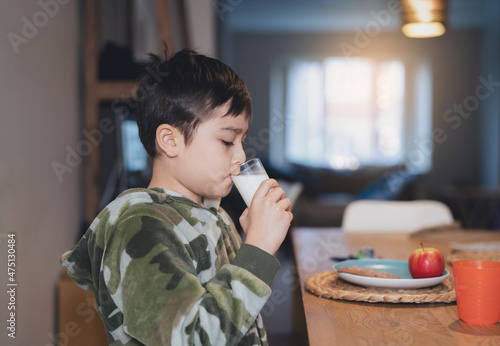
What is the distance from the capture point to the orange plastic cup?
92cm

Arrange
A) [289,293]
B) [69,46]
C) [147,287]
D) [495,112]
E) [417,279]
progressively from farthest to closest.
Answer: [495,112], [289,293], [69,46], [417,279], [147,287]

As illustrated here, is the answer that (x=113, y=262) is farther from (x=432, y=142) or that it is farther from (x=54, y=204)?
(x=432, y=142)

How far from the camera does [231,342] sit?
2.64 feet

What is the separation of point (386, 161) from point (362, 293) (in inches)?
301

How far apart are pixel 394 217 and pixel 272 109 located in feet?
20.4

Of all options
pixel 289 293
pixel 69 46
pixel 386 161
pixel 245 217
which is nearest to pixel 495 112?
pixel 386 161

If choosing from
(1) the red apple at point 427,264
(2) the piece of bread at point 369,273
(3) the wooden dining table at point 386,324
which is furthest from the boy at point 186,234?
(1) the red apple at point 427,264

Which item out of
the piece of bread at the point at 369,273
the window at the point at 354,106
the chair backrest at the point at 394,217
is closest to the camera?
the piece of bread at the point at 369,273

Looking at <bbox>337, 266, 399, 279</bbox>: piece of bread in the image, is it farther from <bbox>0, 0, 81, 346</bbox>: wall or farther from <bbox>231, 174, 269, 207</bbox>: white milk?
<bbox>0, 0, 81, 346</bbox>: wall

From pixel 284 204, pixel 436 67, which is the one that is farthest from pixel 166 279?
pixel 436 67

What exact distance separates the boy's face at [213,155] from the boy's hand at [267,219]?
7 centimetres

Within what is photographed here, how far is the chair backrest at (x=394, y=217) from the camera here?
2.50m

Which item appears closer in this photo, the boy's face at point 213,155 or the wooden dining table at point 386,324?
the wooden dining table at point 386,324

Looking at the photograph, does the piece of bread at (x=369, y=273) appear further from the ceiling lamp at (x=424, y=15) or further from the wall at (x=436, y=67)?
the wall at (x=436, y=67)
